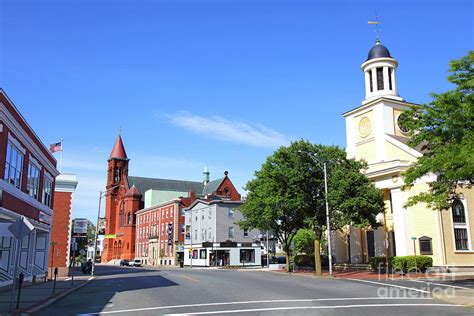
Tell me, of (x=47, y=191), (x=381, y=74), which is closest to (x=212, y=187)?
(x=381, y=74)

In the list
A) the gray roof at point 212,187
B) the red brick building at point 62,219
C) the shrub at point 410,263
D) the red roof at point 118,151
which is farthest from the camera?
the red roof at point 118,151

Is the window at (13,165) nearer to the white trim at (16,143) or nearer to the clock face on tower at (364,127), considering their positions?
the white trim at (16,143)

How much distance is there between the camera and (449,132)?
829 inches

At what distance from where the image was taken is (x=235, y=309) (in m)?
13.8

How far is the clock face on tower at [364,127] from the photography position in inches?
1863

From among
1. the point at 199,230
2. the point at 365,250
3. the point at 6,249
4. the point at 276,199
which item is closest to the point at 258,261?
the point at 199,230

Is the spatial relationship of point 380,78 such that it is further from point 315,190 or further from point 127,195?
point 127,195

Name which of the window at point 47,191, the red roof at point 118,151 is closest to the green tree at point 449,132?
the window at point 47,191

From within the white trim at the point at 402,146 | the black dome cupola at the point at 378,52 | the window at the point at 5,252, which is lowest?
the window at the point at 5,252

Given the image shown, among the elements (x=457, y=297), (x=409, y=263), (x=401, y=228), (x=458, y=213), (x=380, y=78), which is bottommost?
(x=457, y=297)

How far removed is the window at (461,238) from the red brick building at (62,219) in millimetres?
33512

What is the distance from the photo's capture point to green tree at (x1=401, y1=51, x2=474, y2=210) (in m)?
19.0

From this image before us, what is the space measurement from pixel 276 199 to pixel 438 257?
46.5 feet

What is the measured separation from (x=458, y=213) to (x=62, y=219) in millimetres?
34965
